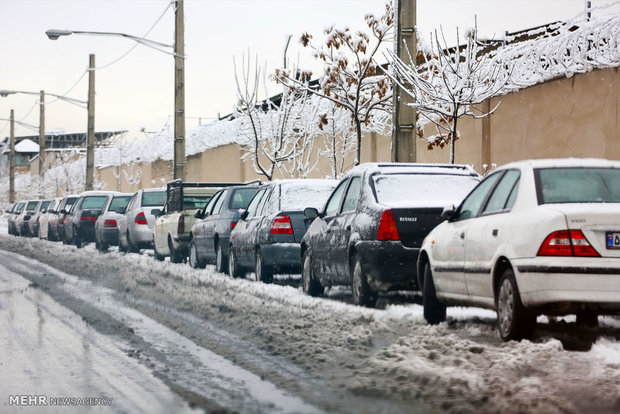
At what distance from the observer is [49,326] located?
11.4m

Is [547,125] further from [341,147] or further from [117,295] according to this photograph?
[341,147]

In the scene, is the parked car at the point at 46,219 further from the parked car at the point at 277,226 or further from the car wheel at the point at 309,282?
the car wheel at the point at 309,282

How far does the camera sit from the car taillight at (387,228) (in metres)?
11.9

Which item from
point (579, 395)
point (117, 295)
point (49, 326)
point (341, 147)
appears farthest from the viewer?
point (341, 147)

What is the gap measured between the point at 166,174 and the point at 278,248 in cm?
4844

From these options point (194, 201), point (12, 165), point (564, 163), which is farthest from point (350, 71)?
point (12, 165)

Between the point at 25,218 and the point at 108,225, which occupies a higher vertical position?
the point at 108,225

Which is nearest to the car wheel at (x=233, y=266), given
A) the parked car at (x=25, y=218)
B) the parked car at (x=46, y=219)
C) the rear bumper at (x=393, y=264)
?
the rear bumper at (x=393, y=264)

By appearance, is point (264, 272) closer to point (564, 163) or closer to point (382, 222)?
point (382, 222)

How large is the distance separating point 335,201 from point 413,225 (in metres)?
2.64

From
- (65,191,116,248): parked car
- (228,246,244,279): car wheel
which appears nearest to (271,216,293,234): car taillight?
(228,246,244,279): car wheel

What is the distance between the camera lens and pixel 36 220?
4384cm

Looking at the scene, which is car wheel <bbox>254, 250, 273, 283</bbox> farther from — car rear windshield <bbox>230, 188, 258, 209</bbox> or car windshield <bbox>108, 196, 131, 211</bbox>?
car windshield <bbox>108, 196, 131, 211</bbox>

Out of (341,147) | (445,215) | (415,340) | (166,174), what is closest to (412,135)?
(445,215)
